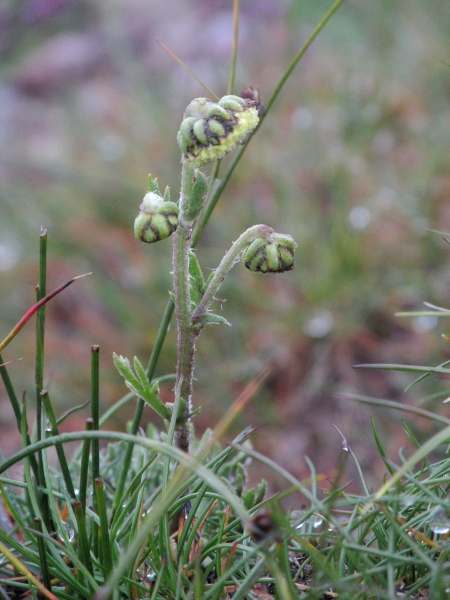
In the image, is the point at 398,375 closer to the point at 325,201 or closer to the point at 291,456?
the point at 291,456

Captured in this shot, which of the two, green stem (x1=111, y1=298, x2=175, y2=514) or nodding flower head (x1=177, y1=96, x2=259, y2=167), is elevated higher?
nodding flower head (x1=177, y1=96, x2=259, y2=167)

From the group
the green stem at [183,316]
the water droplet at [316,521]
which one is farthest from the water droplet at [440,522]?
the green stem at [183,316]

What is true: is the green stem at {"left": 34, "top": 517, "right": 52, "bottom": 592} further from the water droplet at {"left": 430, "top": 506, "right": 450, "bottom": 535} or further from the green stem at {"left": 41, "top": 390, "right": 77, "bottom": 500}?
the water droplet at {"left": 430, "top": 506, "right": 450, "bottom": 535}

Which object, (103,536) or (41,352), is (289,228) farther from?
(103,536)

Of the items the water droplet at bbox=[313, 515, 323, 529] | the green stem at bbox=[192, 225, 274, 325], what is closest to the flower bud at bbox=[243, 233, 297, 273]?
the green stem at bbox=[192, 225, 274, 325]

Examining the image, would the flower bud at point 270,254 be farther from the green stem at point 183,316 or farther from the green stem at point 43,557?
the green stem at point 43,557
